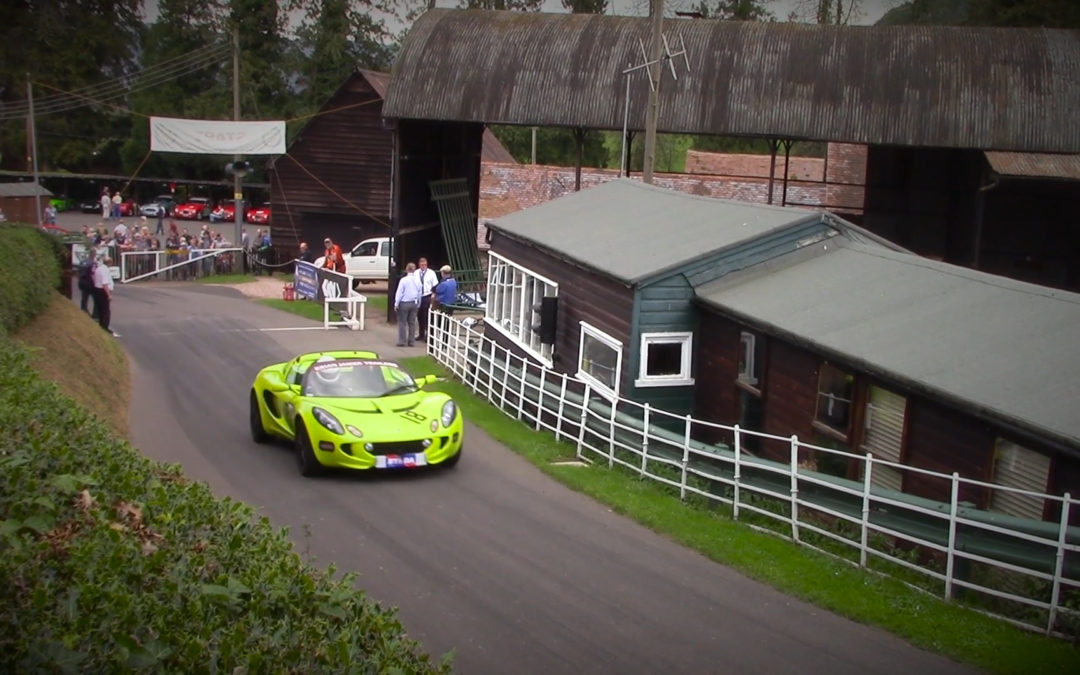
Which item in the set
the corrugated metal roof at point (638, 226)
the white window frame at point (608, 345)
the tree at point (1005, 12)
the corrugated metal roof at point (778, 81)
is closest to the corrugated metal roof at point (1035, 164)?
the corrugated metal roof at point (778, 81)

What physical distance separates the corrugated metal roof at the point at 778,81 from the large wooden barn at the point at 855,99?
4 centimetres

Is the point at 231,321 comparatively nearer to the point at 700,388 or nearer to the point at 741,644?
the point at 700,388

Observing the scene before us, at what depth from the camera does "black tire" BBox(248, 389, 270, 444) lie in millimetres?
15625

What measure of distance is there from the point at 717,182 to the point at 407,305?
1571 centimetres

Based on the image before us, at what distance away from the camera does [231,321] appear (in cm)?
2767

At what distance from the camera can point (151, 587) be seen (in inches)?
187

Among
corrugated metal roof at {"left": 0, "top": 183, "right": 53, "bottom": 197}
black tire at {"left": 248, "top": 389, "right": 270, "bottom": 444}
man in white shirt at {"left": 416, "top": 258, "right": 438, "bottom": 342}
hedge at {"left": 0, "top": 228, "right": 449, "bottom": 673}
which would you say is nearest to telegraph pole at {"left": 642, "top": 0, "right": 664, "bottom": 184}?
man in white shirt at {"left": 416, "top": 258, "right": 438, "bottom": 342}

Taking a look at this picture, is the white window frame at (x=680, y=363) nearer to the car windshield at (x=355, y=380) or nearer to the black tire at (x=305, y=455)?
the car windshield at (x=355, y=380)

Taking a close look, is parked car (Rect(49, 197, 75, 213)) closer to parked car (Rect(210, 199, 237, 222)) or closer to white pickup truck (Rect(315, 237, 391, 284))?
parked car (Rect(210, 199, 237, 222))

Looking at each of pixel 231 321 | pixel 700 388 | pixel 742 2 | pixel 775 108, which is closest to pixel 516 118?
pixel 775 108

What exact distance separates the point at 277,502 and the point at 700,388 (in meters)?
5.97

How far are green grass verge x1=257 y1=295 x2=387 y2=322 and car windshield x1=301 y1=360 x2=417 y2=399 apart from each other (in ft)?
45.0

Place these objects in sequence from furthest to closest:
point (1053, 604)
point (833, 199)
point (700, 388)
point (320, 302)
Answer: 1. point (833, 199)
2. point (320, 302)
3. point (700, 388)
4. point (1053, 604)

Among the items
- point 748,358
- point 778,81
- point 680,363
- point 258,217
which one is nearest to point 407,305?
point 680,363
